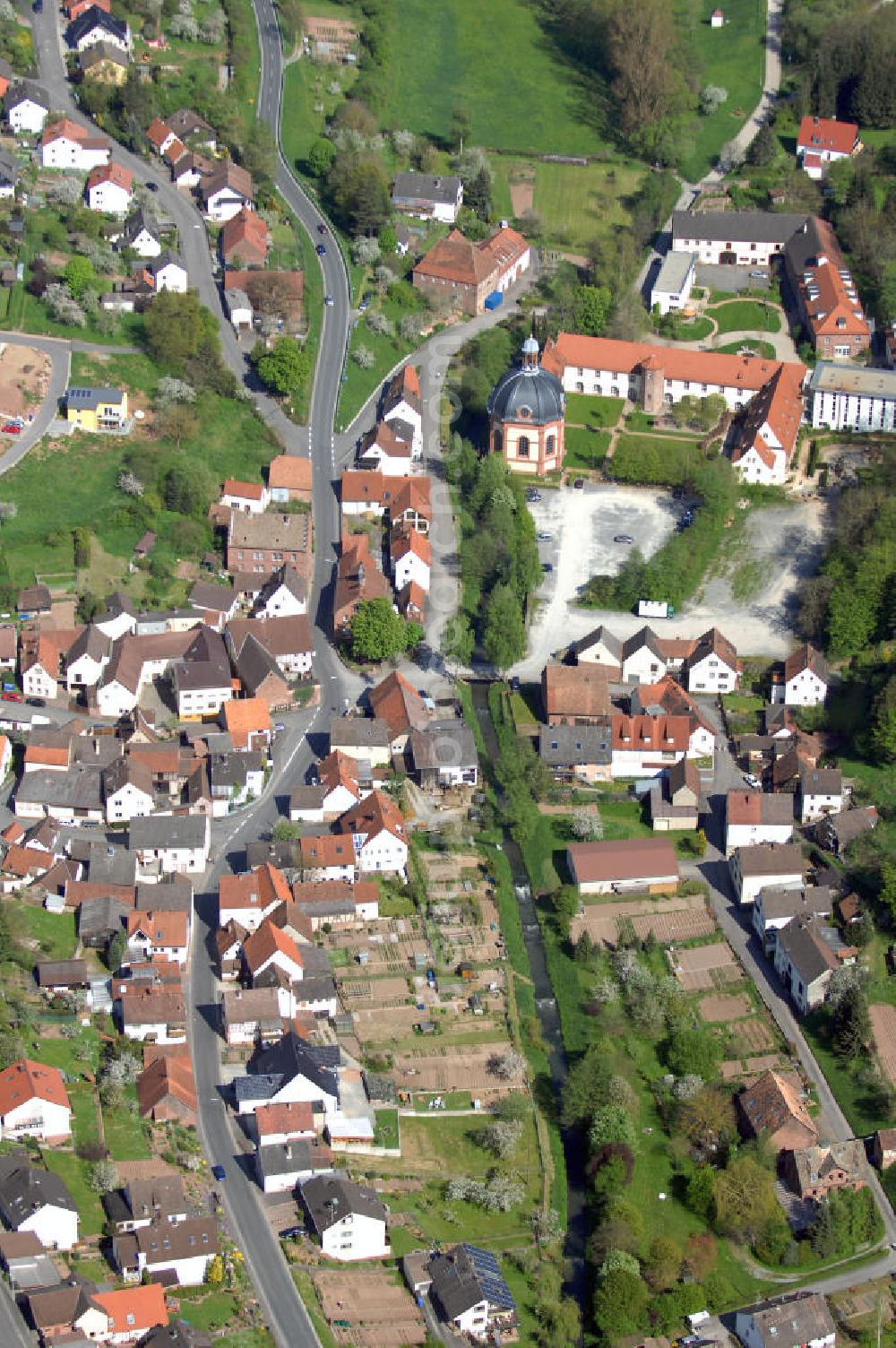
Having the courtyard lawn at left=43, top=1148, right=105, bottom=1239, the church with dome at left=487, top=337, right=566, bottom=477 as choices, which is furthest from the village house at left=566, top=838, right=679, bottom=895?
the church with dome at left=487, top=337, right=566, bottom=477

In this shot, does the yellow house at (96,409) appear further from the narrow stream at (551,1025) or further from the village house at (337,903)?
the village house at (337,903)

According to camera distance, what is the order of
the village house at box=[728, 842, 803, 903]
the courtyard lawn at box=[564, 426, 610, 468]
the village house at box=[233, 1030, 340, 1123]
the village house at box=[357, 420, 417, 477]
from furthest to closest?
the courtyard lawn at box=[564, 426, 610, 468] → the village house at box=[357, 420, 417, 477] → the village house at box=[728, 842, 803, 903] → the village house at box=[233, 1030, 340, 1123]

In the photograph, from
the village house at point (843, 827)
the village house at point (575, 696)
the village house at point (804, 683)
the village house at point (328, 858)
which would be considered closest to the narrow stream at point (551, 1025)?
the village house at point (575, 696)

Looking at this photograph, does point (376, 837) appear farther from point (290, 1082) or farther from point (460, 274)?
point (460, 274)

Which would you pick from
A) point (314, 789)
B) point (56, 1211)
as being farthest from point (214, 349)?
point (56, 1211)

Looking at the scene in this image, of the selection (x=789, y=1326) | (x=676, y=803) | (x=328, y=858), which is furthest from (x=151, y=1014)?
(x=676, y=803)

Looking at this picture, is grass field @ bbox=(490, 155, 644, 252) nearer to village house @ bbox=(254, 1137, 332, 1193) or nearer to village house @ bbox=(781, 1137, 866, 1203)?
village house @ bbox=(781, 1137, 866, 1203)
